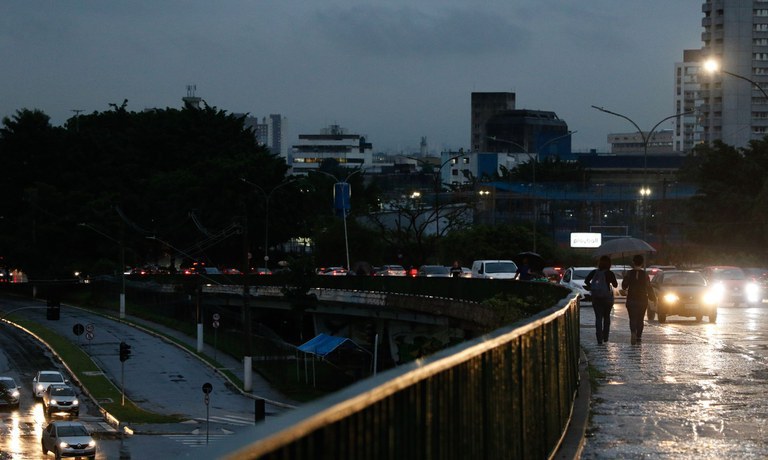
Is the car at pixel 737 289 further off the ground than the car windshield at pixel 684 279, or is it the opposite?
the car windshield at pixel 684 279

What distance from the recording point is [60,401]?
5556cm

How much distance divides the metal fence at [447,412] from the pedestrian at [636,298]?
13.7 m

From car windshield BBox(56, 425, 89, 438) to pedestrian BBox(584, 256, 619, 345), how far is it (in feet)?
77.7

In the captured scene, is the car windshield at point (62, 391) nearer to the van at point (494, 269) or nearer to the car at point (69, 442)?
the car at point (69, 442)

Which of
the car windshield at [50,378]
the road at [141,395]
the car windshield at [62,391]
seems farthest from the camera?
the car windshield at [50,378]

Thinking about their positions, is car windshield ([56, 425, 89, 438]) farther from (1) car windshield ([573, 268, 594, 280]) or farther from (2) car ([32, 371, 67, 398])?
(1) car windshield ([573, 268, 594, 280])

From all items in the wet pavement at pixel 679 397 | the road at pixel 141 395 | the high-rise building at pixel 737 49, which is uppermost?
the high-rise building at pixel 737 49

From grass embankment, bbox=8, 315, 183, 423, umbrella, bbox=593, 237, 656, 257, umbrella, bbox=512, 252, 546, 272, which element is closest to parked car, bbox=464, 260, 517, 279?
umbrella, bbox=512, 252, 546, 272

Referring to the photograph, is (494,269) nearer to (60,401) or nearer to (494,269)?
(494,269)

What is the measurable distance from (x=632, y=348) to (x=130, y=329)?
6619cm

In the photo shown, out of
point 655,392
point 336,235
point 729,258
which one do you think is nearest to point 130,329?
point 336,235

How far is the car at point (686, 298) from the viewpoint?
112 ft

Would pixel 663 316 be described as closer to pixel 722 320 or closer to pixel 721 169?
pixel 722 320

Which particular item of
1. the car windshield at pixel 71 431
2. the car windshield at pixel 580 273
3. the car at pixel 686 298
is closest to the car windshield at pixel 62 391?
the car windshield at pixel 71 431
